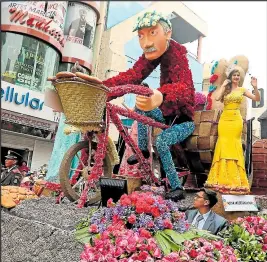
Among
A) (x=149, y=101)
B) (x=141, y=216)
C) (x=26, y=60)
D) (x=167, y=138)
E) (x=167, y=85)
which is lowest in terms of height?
(x=141, y=216)

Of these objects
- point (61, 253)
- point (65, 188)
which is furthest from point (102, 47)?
point (61, 253)

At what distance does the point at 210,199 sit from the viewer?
381cm

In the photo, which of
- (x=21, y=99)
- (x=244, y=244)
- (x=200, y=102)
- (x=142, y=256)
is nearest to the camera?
(x=142, y=256)

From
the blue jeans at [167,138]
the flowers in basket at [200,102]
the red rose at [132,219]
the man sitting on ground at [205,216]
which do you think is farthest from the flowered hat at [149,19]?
the red rose at [132,219]

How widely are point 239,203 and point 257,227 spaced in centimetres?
61

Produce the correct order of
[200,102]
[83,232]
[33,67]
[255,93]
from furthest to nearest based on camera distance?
[33,67] < [200,102] < [255,93] < [83,232]

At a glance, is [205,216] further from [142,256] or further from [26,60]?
[26,60]

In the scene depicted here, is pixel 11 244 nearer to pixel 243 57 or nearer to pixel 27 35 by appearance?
pixel 243 57

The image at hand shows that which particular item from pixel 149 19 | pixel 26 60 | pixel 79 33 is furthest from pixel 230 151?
pixel 79 33

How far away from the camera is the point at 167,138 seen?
4.48m

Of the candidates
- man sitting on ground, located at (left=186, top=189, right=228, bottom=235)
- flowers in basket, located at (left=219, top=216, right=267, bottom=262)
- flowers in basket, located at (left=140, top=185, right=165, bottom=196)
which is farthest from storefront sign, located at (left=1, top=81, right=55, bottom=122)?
flowers in basket, located at (left=219, top=216, right=267, bottom=262)

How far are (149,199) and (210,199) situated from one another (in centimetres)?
106

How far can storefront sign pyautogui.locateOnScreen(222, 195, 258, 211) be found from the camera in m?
4.31

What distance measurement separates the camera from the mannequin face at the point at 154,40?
452 centimetres
